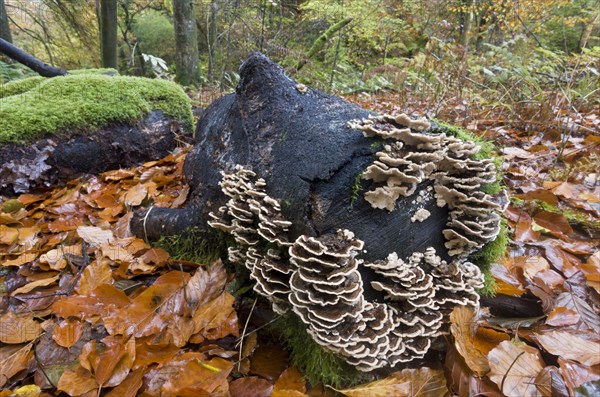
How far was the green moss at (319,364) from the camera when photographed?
2.04 meters

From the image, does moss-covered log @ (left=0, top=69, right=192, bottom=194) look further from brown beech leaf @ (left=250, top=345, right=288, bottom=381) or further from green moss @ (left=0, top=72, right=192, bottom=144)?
brown beech leaf @ (left=250, top=345, right=288, bottom=381)

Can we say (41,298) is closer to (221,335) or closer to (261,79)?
(221,335)

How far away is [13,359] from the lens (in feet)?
7.19

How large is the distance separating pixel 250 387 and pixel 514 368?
4.87 feet

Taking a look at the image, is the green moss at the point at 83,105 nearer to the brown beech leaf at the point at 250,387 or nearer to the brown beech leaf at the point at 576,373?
the brown beech leaf at the point at 250,387

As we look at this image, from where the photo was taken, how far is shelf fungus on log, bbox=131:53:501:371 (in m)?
1.96

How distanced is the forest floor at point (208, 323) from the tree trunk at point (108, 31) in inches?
349

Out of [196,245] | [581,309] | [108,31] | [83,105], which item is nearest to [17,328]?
[196,245]

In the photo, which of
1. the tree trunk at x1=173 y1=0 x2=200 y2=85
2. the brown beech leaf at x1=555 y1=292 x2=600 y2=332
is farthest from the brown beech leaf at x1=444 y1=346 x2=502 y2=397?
the tree trunk at x1=173 y1=0 x2=200 y2=85

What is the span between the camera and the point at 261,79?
2.93 meters

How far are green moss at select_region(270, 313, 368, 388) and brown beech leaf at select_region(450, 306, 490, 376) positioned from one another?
60cm

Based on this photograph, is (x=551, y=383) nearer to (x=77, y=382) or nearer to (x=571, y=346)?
(x=571, y=346)

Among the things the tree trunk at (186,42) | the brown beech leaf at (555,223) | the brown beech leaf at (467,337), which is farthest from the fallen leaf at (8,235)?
the tree trunk at (186,42)

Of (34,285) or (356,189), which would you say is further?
(34,285)
